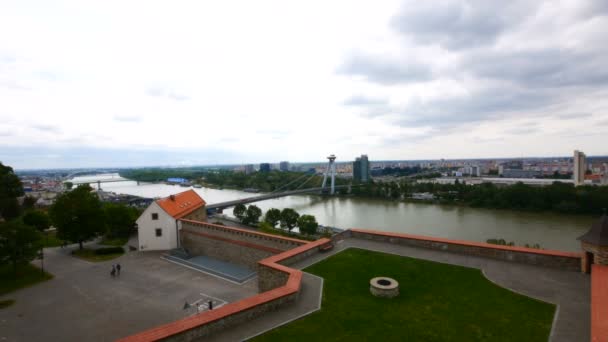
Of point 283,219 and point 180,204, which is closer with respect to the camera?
point 180,204

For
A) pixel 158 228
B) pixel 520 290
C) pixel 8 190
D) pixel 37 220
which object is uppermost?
pixel 8 190

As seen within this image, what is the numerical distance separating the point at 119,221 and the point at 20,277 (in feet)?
18.9

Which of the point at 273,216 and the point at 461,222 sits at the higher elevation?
the point at 273,216

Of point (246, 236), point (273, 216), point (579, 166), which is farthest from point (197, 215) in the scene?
point (579, 166)

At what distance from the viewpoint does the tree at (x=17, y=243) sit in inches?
378

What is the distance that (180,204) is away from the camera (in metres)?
14.7

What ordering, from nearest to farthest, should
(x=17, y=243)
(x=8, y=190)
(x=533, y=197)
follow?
(x=17, y=243)
(x=8, y=190)
(x=533, y=197)

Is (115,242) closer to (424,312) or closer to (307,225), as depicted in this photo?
(307,225)

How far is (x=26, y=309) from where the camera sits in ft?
26.3

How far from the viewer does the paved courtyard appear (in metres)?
6.92

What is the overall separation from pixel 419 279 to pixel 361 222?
2008 centimetres

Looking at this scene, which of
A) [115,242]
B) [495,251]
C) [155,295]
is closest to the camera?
[495,251]

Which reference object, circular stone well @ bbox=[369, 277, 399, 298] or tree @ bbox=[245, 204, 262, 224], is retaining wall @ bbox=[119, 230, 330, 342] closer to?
circular stone well @ bbox=[369, 277, 399, 298]

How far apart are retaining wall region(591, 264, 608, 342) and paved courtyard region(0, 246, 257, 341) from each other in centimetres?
751
